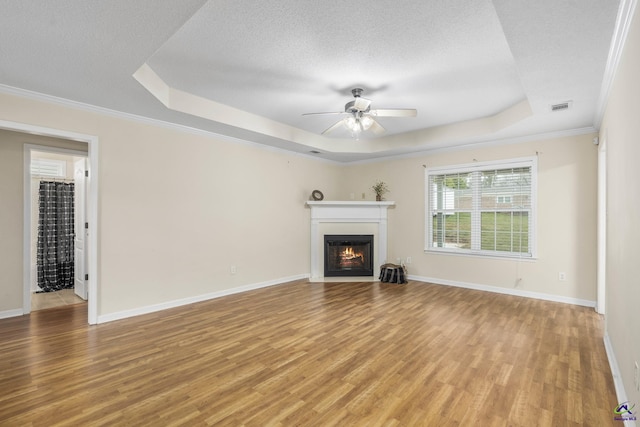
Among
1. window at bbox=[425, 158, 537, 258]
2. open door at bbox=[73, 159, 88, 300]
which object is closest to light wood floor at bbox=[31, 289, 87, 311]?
open door at bbox=[73, 159, 88, 300]

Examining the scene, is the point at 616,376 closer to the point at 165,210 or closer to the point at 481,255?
the point at 481,255

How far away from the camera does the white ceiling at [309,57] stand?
6.55ft

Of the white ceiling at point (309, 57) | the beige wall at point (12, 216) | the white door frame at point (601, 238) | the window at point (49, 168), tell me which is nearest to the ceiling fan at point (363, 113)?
the white ceiling at point (309, 57)

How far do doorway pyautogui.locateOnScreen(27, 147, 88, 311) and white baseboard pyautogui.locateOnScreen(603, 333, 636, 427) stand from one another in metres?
6.14

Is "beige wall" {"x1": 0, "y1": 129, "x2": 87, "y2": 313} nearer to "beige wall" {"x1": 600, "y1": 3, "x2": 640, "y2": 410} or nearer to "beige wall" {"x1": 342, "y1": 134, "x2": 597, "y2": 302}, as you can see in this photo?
"beige wall" {"x1": 600, "y1": 3, "x2": 640, "y2": 410}

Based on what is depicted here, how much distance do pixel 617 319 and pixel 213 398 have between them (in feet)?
10.2

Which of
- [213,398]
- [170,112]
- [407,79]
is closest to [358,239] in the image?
[407,79]

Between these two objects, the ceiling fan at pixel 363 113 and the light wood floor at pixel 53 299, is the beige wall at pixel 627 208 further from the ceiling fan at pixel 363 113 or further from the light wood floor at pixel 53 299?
the light wood floor at pixel 53 299

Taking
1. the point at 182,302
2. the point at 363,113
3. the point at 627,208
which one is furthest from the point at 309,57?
the point at 182,302

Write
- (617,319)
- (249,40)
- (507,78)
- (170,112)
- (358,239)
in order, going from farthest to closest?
(358,239) < (170,112) < (507,78) < (249,40) < (617,319)

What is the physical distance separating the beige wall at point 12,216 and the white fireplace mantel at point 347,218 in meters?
4.26

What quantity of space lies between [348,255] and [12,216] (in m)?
5.14

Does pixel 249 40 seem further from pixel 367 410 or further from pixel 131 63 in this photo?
pixel 367 410

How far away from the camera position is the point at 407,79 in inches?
132
